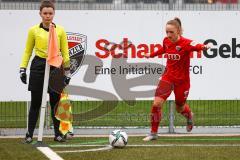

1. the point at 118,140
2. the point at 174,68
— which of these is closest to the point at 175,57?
the point at 174,68

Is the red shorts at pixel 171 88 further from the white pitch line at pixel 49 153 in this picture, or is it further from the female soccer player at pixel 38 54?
the white pitch line at pixel 49 153

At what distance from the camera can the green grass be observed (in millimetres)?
14203

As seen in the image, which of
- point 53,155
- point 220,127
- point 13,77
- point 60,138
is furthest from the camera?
point 220,127

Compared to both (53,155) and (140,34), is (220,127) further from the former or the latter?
(53,155)

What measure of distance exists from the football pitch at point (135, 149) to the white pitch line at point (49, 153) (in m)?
0.07

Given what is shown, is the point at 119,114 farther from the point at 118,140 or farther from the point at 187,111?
the point at 118,140

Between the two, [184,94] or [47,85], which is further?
[184,94]

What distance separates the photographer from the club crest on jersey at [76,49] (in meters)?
13.3

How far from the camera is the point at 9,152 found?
32.5 ft

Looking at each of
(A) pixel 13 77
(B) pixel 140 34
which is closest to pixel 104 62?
(B) pixel 140 34

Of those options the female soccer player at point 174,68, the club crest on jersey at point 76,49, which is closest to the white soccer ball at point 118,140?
the female soccer player at point 174,68

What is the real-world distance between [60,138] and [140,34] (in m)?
2.91

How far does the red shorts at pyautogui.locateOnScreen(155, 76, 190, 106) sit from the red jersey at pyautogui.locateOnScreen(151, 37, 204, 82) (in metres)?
0.07

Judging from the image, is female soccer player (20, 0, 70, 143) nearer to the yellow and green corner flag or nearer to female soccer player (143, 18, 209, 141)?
the yellow and green corner flag
